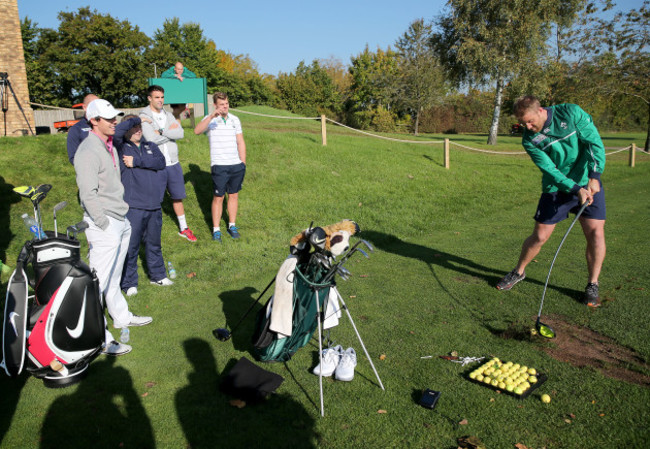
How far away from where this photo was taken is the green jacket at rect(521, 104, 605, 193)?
206 inches

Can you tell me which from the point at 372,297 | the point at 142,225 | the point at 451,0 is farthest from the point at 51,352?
the point at 451,0

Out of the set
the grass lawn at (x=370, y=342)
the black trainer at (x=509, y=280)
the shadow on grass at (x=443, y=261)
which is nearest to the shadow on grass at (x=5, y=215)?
the grass lawn at (x=370, y=342)

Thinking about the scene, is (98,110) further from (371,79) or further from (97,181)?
(371,79)

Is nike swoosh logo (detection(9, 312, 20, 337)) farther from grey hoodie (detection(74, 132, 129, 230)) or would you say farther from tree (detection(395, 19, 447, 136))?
tree (detection(395, 19, 447, 136))

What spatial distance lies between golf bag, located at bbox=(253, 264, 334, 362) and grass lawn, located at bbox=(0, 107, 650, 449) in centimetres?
18

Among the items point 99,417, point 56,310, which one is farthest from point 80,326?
point 99,417

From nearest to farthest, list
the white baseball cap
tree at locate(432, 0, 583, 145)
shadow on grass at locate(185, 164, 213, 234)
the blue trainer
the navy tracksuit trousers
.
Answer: the white baseball cap
the navy tracksuit trousers
the blue trainer
shadow on grass at locate(185, 164, 213, 234)
tree at locate(432, 0, 583, 145)

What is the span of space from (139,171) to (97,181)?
59.7 inches

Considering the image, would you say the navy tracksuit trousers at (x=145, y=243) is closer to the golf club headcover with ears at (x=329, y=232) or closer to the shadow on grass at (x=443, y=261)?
the golf club headcover with ears at (x=329, y=232)

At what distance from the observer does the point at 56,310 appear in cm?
368

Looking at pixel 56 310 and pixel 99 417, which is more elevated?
pixel 56 310

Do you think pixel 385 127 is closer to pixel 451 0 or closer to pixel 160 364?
pixel 451 0

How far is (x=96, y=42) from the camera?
4950 cm

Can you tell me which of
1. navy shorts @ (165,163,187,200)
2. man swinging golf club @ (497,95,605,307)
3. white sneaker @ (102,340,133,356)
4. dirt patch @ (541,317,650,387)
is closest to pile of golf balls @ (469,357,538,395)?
dirt patch @ (541,317,650,387)
